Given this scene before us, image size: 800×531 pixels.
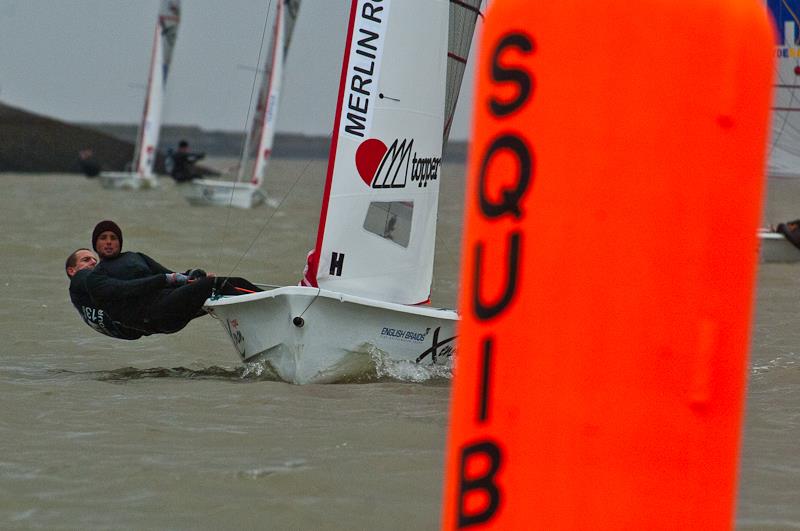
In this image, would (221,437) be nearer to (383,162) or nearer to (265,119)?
(383,162)

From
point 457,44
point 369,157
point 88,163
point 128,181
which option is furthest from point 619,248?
point 88,163

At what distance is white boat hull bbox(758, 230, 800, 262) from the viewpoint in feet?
53.7

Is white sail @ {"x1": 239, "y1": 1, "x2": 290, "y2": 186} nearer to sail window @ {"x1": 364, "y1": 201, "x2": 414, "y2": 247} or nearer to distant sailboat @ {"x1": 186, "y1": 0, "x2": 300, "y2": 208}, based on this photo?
distant sailboat @ {"x1": 186, "y1": 0, "x2": 300, "y2": 208}

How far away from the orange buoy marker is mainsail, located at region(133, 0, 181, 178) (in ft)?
109

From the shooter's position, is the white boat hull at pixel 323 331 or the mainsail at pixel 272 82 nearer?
the white boat hull at pixel 323 331

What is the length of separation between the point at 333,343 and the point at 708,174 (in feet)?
A: 15.8

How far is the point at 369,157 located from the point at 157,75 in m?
28.3

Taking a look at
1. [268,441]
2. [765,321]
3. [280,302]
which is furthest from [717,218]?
[765,321]

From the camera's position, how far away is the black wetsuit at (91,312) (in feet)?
21.0

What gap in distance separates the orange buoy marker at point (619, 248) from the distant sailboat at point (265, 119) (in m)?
26.1

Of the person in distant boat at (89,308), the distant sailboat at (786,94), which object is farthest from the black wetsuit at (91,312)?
the distant sailboat at (786,94)

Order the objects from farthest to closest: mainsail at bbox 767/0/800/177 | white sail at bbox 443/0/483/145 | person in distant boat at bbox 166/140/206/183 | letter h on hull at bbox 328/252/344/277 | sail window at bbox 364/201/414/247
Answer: person in distant boat at bbox 166/140/206/183
mainsail at bbox 767/0/800/177
white sail at bbox 443/0/483/145
sail window at bbox 364/201/414/247
letter h on hull at bbox 328/252/344/277

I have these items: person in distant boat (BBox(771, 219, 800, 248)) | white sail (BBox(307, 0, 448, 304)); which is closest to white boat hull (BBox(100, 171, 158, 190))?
person in distant boat (BBox(771, 219, 800, 248))

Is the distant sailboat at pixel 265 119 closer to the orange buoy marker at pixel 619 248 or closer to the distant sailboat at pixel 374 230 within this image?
the distant sailboat at pixel 374 230
